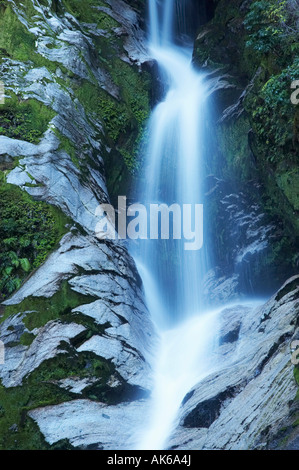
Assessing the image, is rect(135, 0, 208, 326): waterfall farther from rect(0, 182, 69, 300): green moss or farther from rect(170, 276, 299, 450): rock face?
rect(0, 182, 69, 300): green moss

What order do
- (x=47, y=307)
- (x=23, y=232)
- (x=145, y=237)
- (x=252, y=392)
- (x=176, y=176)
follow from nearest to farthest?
(x=252, y=392) < (x=47, y=307) < (x=23, y=232) < (x=145, y=237) < (x=176, y=176)

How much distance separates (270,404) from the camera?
5797 millimetres

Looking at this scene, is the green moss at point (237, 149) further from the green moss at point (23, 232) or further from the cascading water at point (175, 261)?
the green moss at point (23, 232)

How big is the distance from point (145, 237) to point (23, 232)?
436 centimetres

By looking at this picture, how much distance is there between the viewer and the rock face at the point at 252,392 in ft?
18.0

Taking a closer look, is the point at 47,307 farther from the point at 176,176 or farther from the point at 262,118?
the point at 262,118

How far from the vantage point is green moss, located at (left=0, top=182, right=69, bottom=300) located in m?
8.79

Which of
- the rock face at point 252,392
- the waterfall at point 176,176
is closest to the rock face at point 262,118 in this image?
the waterfall at point 176,176

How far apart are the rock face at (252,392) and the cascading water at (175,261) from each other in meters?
0.53

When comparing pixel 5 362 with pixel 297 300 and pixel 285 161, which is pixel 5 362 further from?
pixel 285 161

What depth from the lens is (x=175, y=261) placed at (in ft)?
41.0

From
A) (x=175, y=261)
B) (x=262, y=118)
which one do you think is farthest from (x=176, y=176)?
(x=262, y=118)

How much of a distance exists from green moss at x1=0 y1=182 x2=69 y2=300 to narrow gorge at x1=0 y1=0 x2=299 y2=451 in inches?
1.3

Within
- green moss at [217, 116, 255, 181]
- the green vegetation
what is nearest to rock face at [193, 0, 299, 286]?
green moss at [217, 116, 255, 181]
